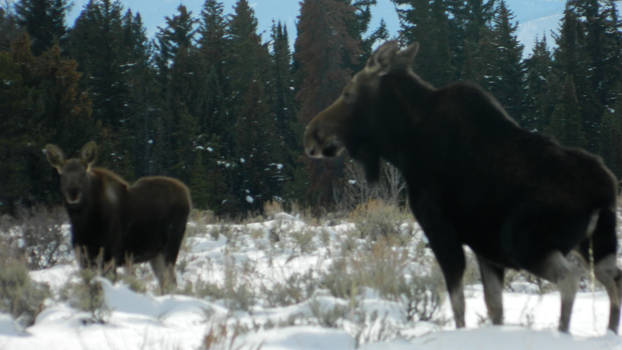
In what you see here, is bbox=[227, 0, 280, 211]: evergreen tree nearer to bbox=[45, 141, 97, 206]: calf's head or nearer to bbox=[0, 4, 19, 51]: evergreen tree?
bbox=[0, 4, 19, 51]: evergreen tree

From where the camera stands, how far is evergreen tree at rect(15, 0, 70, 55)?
31141mm

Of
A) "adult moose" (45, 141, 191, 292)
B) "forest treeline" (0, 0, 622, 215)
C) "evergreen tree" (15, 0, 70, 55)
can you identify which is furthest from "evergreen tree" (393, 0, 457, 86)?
"adult moose" (45, 141, 191, 292)

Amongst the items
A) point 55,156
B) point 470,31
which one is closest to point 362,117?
point 55,156

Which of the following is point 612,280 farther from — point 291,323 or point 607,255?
point 291,323

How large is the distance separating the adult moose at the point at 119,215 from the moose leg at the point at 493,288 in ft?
9.79

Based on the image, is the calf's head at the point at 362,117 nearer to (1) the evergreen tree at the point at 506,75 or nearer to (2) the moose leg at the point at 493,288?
(2) the moose leg at the point at 493,288

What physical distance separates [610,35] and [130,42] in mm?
35515

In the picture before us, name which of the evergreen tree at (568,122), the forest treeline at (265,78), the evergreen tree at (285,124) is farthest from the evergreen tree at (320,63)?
the evergreen tree at (568,122)

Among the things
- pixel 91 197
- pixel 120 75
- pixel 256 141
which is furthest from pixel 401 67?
pixel 120 75

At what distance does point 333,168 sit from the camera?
1276 inches

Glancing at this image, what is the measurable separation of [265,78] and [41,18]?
59.4 feet

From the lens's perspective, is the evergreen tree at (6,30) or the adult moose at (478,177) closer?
the adult moose at (478,177)

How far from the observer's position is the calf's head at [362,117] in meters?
3.82

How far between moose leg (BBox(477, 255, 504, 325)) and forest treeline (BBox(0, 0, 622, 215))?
2193 centimetres
